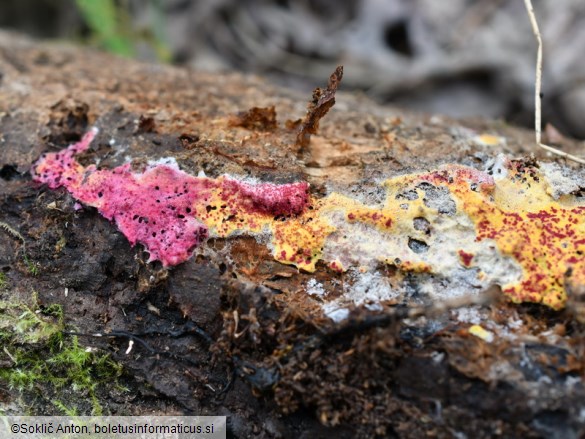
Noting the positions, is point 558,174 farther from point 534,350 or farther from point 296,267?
point 296,267

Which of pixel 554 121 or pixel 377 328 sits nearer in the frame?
pixel 377 328

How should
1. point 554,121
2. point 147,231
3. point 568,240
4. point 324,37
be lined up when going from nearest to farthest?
point 568,240 → point 147,231 → point 554,121 → point 324,37

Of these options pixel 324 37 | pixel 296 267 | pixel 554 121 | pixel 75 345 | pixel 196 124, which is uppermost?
pixel 324 37

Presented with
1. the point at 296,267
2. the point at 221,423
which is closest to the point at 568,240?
the point at 296,267

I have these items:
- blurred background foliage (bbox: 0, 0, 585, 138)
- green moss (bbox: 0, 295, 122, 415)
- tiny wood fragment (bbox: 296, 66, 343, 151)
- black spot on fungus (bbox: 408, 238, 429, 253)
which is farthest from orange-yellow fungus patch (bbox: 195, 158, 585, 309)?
Answer: blurred background foliage (bbox: 0, 0, 585, 138)

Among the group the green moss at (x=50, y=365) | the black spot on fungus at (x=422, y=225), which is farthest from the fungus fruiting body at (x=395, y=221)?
the green moss at (x=50, y=365)

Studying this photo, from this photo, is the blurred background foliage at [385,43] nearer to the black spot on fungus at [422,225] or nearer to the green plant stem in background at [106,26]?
the green plant stem in background at [106,26]

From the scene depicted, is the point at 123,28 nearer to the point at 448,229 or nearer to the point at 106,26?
the point at 106,26
